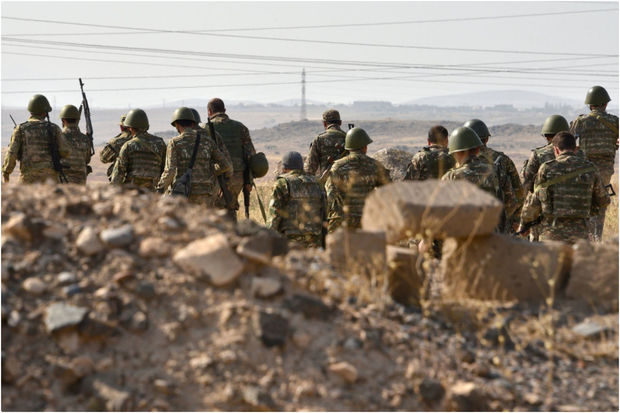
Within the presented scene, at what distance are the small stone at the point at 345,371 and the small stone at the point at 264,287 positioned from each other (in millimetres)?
642

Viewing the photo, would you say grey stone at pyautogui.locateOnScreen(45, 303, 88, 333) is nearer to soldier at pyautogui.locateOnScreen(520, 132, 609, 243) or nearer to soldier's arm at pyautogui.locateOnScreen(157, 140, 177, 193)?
soldier's arm at pyautogui.locateOnScreen(157, 140, 177, 193)

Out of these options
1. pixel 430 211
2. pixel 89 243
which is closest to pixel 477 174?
pixel 430 211

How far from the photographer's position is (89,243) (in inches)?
199

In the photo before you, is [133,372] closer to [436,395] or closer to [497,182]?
[436,395]

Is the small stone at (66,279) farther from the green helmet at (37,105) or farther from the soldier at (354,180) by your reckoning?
the green helmet at (37,105)

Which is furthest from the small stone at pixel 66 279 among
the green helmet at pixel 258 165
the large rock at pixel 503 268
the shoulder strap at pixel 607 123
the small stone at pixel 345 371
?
the shoulder strap at pixel 607 123

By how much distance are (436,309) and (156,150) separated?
537 centimetres

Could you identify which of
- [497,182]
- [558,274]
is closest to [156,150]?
[497,182]

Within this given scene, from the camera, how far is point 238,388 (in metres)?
4.41

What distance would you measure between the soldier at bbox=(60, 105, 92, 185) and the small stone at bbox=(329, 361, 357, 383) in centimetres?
811

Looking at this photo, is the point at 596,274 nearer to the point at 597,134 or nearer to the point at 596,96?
the point at 597,134

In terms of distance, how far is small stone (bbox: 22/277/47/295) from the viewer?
4.81m

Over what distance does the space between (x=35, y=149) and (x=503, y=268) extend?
7.21 metres

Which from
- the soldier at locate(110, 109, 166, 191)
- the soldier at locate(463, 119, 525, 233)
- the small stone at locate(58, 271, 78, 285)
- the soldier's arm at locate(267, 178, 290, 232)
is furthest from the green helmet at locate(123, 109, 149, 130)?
the small stone at locate(58, 271, 78, 285)
